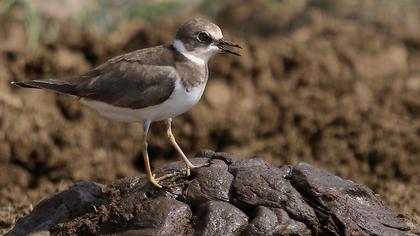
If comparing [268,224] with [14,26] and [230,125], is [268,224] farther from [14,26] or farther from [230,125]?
[14,26]

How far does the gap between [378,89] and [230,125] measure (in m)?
2.04

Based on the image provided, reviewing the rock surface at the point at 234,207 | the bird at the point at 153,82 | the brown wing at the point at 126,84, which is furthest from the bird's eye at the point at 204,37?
the rock surface at the point at 234,207

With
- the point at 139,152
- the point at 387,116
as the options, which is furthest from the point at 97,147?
the point at 387,116

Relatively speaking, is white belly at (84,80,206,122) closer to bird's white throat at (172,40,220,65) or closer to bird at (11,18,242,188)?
bird at (11,18,242,188)

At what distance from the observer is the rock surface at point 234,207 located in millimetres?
5891

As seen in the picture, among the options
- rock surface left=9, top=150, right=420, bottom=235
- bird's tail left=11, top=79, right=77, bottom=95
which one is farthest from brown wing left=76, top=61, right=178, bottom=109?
rock surface left=9, top=150, right=420, bottom=235

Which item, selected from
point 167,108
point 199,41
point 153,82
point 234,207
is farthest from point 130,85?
point 234,207

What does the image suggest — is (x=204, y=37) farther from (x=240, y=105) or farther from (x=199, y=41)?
(x=240, y=105)

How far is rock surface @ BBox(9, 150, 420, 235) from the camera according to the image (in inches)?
232

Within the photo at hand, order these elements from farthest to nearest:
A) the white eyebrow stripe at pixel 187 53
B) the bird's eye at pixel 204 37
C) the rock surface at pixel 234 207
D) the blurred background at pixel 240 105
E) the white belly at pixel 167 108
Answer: the blurred background at pixel 240 105 < the bird's eye at pixel 204 37 < the white eyebrow stripe at pixel 187 53 < the white belly at pixel 167 108 < the rock surface at pixel 234 207

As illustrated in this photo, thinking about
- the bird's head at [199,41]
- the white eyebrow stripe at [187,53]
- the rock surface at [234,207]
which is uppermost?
the bird's head at [199,41]

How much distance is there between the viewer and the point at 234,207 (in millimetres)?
6000

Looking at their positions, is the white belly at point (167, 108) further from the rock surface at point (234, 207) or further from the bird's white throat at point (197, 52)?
the rock surface at point (234, 207)

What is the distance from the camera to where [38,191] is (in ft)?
31.1
